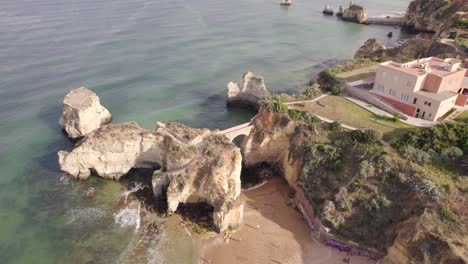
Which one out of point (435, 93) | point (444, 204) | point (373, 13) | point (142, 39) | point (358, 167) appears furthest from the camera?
point (373, 13)

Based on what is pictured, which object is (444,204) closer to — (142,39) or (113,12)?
(142,39)

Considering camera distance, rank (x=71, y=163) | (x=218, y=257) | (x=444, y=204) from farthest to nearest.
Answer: (x=71, y=163) < (x=218, y=257) < (x=444, y=204)

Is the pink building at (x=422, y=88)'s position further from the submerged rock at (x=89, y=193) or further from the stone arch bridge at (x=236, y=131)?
the submerged rock at (x=89, y=193)

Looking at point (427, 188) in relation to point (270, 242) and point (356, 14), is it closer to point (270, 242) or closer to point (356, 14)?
point (270, 242)

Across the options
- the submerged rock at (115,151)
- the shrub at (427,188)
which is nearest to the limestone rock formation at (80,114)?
the submerged rock at (115,151)

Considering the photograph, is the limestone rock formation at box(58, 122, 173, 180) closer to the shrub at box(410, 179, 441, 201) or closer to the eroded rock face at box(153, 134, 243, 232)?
the eroded rock face at box(153, 134, 243, 232)

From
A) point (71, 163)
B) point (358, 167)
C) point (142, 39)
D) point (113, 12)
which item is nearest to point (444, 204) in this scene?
point (358, 167)

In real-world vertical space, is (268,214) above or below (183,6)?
below

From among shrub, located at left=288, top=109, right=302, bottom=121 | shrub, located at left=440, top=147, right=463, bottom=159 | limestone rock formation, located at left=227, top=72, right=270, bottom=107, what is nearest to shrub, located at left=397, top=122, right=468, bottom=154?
shrub, located at left=440, top=147, right=463, bottom=159
